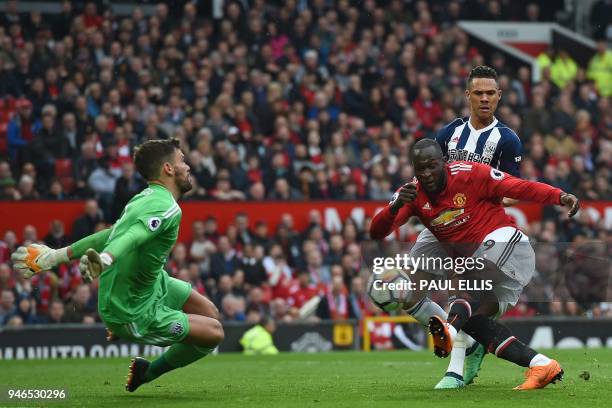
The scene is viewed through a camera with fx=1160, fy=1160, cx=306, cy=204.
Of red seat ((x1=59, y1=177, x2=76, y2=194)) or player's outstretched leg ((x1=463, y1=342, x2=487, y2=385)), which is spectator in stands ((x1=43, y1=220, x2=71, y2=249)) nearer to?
red seat ((x1=59, y1=177, x2=76, y2=194))

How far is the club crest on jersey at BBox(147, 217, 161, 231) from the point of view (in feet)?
24.8

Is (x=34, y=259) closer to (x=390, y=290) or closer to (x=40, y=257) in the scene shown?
(x=40, y=257)

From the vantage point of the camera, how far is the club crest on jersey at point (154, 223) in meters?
7.55

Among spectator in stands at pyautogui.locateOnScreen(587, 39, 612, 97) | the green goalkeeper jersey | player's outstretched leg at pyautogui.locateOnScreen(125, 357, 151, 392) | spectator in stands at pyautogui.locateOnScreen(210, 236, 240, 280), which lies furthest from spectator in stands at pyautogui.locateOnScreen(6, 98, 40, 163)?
spectator in stands at pyautogui.locateOnScreen(587, 39, 612, 97)

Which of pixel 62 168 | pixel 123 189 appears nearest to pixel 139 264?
pixel 123 189

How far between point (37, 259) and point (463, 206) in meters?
3.07

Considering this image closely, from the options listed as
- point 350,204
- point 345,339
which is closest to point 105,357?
point 345,339

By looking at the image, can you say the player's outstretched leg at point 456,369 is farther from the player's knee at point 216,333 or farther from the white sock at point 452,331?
the player's knee at point 216,333

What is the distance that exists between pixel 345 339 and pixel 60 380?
7.54m

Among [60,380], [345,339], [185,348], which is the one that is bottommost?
[345,339]

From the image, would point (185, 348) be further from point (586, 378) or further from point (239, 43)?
point (239, 43)

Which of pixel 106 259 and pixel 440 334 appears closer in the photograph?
pixel 106 259

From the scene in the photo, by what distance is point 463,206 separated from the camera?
8.52 m

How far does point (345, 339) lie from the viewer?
17406 mm
